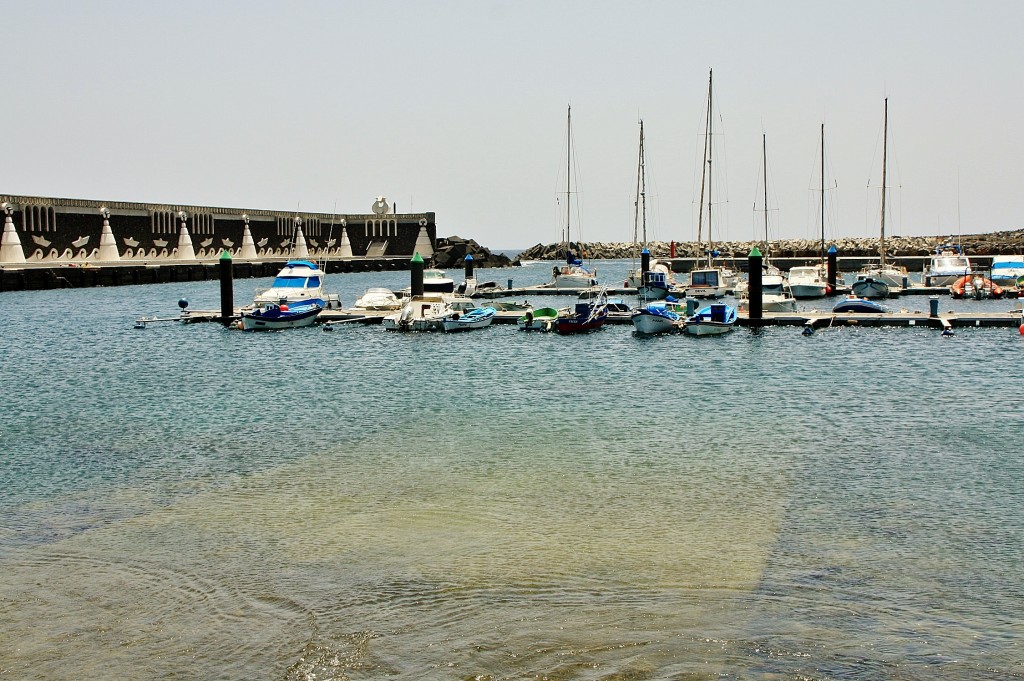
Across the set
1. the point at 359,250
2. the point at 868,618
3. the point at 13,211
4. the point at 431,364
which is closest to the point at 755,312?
the point at 431,364

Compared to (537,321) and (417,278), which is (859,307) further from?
(417,278)

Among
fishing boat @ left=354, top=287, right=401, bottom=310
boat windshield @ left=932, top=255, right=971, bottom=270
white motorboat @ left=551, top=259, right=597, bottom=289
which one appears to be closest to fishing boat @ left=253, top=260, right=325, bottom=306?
fishing boat @ left=354, top=287, right=401, bottom=310

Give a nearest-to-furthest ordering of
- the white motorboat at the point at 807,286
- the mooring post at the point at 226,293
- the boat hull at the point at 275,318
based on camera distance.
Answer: the boat hull at the point at 275,318 < the mooring post at the point at 226,293 < the white motorboat at the point at 807,286

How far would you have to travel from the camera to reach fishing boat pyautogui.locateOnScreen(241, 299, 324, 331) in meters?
54.8

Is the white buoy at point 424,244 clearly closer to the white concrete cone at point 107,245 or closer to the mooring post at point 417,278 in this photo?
the white concrete cone at point 107,245

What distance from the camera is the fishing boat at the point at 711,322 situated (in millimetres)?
49500

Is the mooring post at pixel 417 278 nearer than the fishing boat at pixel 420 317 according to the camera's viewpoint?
No

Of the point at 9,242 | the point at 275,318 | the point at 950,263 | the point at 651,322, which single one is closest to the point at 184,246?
the point at 9,242

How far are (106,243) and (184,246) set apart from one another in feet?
50.0

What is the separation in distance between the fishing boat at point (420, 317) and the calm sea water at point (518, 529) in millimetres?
18303

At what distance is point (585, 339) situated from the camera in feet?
164

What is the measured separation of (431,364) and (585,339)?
10.8 metres

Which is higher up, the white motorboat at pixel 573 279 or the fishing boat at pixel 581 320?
the white motorboat at pixel 573 279

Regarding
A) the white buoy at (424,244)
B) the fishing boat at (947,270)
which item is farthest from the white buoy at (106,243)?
the fishing boat at (947,270)
